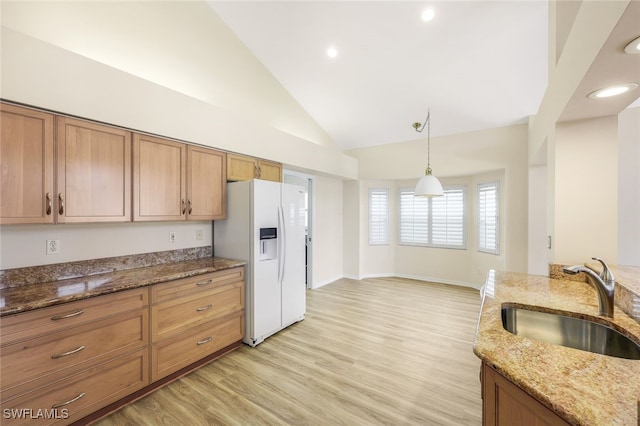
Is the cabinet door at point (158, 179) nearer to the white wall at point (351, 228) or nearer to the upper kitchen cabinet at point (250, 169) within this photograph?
the upper kitchen cabinet at point (250, 169)

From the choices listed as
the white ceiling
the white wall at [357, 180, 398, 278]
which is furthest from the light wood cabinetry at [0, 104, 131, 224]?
the white wall at [357, 180, 398, 278]

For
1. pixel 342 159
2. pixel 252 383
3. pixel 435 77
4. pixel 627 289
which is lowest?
pixel 252 383

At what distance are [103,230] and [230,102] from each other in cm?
209

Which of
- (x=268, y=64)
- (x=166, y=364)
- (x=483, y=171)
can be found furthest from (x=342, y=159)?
(x=166, y=364)

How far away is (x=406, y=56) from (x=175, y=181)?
10.2ft

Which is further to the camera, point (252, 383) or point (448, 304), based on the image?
point (448, 304)

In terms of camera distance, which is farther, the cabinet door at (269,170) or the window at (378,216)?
the window at (378,216)

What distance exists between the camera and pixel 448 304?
167 inches

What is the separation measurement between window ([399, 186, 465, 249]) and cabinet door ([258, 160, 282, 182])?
3201mm

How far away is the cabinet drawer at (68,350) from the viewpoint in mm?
Result: 1546

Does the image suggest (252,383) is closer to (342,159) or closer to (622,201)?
(342,159)

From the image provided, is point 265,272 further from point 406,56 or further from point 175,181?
point 406,56

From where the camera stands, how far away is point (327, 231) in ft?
18.1

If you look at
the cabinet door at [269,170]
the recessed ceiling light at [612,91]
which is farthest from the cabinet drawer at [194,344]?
the recessed ceiling light at [612,91]
